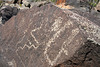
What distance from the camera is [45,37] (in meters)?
2.15

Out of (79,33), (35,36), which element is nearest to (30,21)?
(35,36)

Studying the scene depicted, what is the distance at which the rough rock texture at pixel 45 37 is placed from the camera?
186 cm

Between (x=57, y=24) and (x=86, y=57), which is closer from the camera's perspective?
(x=86, y=57)

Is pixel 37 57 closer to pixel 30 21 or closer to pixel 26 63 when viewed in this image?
pixel 26 63

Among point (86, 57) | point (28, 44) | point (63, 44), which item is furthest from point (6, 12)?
point (86, 57)

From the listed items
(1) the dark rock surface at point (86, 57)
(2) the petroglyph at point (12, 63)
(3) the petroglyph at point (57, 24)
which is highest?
(3) the petroglyph at point (57, 24)

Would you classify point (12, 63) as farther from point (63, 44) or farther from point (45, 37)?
point (63, 44)

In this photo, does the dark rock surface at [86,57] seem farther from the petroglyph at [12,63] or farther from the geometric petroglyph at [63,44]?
the petroglyph at [12,63]

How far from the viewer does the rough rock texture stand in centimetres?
186

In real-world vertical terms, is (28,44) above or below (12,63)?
above

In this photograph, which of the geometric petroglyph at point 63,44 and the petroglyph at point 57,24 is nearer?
the geometric petroglyph at point 63,44

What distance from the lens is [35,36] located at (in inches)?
90.7

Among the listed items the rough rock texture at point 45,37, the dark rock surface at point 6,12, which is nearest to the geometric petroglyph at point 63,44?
the rough rock texture at point 45,37

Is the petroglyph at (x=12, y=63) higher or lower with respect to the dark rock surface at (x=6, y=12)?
lower
